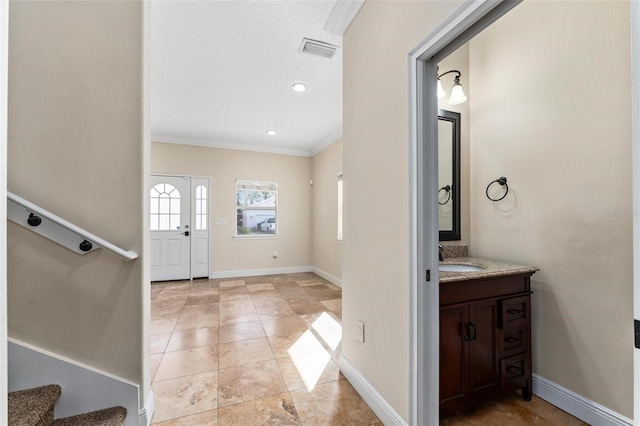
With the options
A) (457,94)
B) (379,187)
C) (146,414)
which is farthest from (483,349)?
(146,414)

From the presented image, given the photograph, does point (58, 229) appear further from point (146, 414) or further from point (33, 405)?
point (146, 414)

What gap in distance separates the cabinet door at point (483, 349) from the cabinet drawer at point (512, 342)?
54 mm

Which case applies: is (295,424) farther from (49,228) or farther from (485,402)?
(49,228)

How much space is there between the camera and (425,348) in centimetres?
133

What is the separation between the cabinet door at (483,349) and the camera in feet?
5.21

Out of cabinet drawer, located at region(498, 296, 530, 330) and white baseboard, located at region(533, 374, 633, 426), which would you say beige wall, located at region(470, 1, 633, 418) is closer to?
white baseboard, located at region(533, 374, 633, 426)

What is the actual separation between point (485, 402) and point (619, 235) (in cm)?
126

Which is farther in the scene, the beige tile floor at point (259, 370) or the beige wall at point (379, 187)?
the beige tile floor at point (259, 370)

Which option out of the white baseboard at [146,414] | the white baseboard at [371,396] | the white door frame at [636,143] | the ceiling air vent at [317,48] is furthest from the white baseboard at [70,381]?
the ceiling air vent at [317,48]

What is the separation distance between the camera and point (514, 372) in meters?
1.72

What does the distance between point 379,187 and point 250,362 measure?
1.75 m

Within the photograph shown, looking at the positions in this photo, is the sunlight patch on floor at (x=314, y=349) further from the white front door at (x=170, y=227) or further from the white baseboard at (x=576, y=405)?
the white front door at (x=170, y=227)

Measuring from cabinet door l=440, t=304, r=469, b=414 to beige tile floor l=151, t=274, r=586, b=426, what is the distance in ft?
0.64

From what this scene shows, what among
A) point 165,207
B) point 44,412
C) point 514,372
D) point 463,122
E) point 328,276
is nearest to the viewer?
point 44,412
